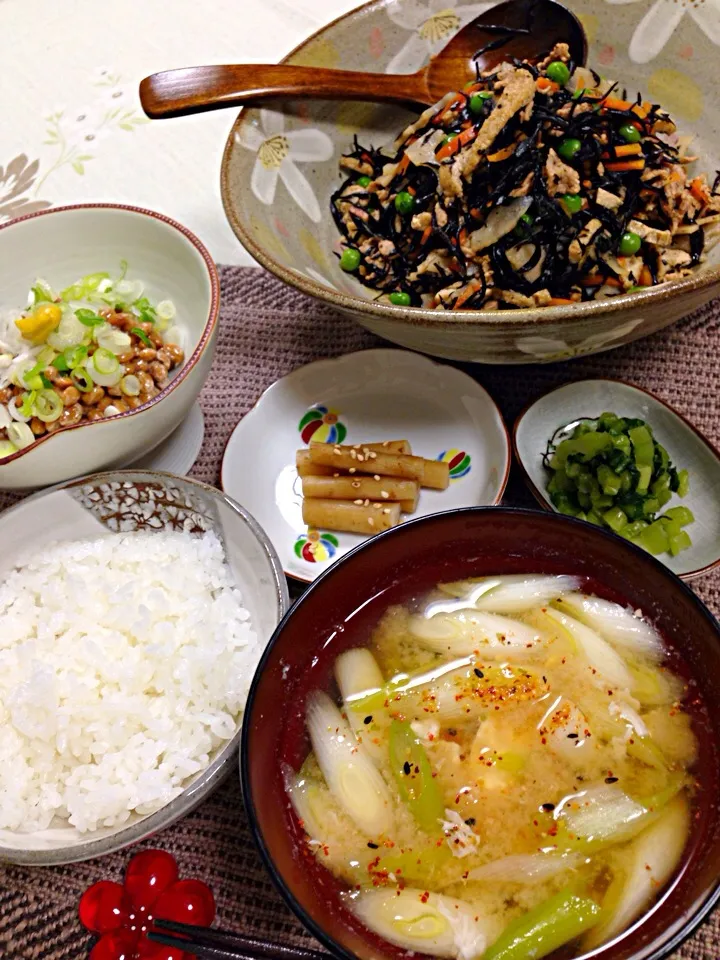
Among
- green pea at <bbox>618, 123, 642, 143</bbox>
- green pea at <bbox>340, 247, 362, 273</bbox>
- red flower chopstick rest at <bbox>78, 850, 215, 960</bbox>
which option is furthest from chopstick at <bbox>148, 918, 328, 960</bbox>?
green pea at <bbox>618, 123, 642, 143</bbox>

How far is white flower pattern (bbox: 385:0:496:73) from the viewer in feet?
6.51

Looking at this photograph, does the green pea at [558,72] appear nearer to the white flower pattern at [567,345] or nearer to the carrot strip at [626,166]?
the carrot strip at [626,166]

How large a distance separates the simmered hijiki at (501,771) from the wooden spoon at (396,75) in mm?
1294

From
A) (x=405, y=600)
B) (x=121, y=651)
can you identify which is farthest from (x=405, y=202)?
(x=121, y=651)

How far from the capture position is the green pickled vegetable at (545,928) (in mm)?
1104

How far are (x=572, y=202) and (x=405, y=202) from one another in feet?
1.29

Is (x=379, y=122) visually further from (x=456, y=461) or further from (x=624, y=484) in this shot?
(x=624, y=484)

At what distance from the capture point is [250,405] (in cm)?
195

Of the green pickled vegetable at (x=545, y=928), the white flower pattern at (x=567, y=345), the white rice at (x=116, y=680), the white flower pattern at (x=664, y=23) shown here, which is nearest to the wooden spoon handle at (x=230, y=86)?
the white flower pattern at (x=664, y=23)

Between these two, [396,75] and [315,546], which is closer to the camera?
[315,546]

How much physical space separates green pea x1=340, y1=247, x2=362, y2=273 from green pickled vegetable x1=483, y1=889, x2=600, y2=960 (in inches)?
55.9

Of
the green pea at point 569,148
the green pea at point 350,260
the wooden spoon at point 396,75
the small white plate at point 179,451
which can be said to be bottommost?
the small white plate at point 179,451

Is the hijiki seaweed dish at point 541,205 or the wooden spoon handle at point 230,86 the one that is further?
the wooden spoon handle at point 230,86

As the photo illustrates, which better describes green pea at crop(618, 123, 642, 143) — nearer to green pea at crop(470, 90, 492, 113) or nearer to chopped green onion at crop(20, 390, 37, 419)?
green pea at crop(470, 90, 492, 113)
